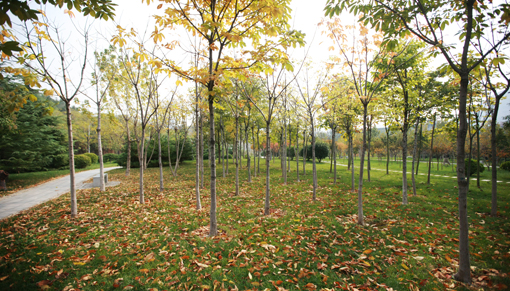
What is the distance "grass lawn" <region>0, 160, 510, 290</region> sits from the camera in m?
3.15

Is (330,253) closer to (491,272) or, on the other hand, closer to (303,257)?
(303,257)

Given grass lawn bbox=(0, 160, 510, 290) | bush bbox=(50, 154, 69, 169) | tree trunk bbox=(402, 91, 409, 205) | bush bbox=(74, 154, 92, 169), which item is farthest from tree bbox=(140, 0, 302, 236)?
bush bbox=(74, 154, 92, 169)

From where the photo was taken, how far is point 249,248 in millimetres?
4188

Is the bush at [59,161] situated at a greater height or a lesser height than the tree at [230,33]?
lesser

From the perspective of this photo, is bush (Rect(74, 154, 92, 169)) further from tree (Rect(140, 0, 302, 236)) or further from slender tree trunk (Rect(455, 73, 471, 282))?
slender tree trunk (Rect(455, 73, 471, 282))

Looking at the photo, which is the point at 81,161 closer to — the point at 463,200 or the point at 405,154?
the point at 405,154

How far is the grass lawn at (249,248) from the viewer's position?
10.3 feet

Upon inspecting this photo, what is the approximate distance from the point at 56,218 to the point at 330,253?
797 cm

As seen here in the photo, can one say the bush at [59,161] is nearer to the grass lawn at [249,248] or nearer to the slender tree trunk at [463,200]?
the grass lawn at [249,248]

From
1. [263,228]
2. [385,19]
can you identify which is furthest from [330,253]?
[385,19]

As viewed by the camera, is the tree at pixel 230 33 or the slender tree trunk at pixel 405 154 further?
the slender tree trunk at pixel 405 154

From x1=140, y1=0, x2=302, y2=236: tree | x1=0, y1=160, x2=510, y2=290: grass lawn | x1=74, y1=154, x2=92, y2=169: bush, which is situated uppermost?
x1=140, y1=0, x2=302, y2=236: tree

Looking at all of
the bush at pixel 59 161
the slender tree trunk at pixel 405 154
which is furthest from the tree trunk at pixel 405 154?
the bush at pixel 59 161

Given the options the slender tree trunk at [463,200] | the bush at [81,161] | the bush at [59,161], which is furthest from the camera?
the bush at [81,161]
